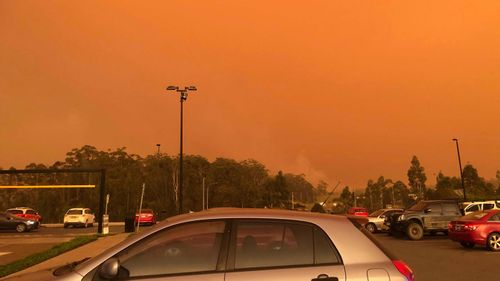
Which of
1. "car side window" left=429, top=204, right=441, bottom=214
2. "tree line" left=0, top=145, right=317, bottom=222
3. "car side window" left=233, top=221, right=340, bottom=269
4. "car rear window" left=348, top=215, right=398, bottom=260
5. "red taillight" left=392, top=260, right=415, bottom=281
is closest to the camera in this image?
"car side window" left=233, top=221, right=340, bottom=269

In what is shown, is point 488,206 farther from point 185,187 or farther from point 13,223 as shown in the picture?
point 185,187

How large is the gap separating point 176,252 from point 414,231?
19.1 metres

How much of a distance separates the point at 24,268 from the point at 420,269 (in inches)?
402

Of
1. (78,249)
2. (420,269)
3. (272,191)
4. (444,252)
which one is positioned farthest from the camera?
(272,191)

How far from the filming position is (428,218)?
827 inches

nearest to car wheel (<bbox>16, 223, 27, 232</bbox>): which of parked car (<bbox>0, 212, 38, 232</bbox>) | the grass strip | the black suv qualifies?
parked car (<bbox>0, 212, 38, 232</bbox>)

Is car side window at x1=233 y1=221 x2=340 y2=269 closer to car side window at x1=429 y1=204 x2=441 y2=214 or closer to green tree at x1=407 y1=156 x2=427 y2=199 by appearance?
car side window at x1=429 y1=204 x2=441 y2=214

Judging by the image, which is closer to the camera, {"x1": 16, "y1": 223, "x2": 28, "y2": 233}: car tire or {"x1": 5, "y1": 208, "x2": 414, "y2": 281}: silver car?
{"x1": 5, "y1": 208, "x2": 414, "y2": 281}: silver car

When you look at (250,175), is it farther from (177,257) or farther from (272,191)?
(177,257)

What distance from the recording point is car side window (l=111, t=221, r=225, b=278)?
3953 millimetres

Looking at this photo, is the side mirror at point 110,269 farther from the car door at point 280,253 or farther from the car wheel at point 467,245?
the car wheel at point 467,245

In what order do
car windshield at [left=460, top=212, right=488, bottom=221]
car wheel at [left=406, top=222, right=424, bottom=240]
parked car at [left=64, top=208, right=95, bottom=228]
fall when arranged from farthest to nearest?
parked car at [left=64, top=208, right=95, bottom=228], car wheel at [left=406, top=222, right=424, bottom=240], car windshield at [left=460, top=212, right=488, bottom=221]

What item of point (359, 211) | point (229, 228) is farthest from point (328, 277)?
point (359, 211)

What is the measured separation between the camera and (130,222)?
89.1 feet
